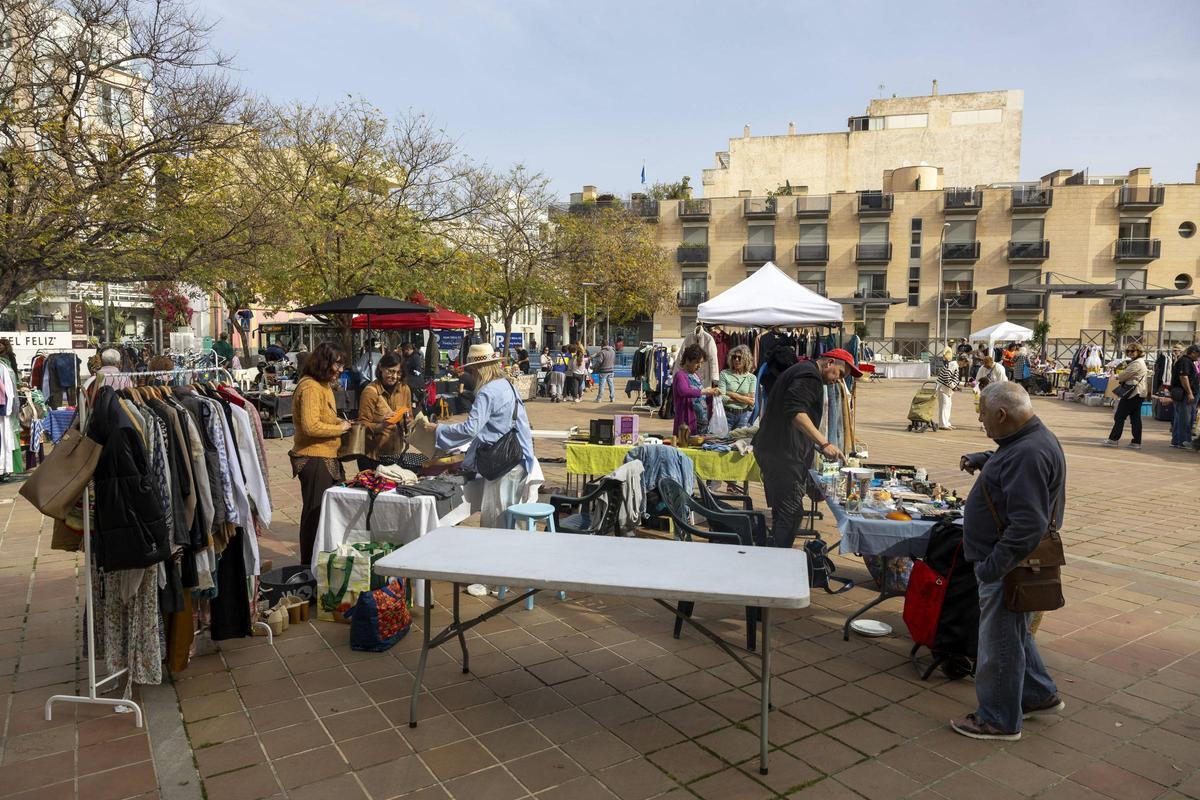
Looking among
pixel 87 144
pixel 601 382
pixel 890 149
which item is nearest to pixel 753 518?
pixel 87 144

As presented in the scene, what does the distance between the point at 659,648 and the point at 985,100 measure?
5569 cm

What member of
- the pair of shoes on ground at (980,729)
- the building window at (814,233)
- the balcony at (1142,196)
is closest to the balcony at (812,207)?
the building window at (814,233)

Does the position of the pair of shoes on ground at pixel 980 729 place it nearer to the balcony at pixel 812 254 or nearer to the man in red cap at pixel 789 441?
the man in red cap at pixel 789 441

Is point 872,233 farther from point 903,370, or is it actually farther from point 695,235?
point 903,370

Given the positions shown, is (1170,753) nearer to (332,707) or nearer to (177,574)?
(332,707)

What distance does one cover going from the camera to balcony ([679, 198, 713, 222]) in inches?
1869

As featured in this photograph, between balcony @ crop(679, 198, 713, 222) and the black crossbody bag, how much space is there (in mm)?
44110

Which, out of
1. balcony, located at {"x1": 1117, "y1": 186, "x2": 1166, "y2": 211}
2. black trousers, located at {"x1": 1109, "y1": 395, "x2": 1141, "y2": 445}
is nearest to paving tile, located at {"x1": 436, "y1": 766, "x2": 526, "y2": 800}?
black trousers, located at {"x1": 1109, "y1": 395, "x2": 1141, "y2": 445}

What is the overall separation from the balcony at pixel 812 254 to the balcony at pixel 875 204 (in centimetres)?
281

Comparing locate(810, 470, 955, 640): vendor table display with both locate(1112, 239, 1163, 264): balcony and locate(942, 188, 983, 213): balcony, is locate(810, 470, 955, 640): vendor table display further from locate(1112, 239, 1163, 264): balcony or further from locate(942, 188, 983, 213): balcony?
locate(1112, 239, 1163, 264): balcony

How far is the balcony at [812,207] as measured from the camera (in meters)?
45.7

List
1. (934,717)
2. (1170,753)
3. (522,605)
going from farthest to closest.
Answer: (522,605), (934,717), (1170,753)

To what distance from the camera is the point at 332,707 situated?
12.1ft

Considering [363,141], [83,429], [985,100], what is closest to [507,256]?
[363,141]
